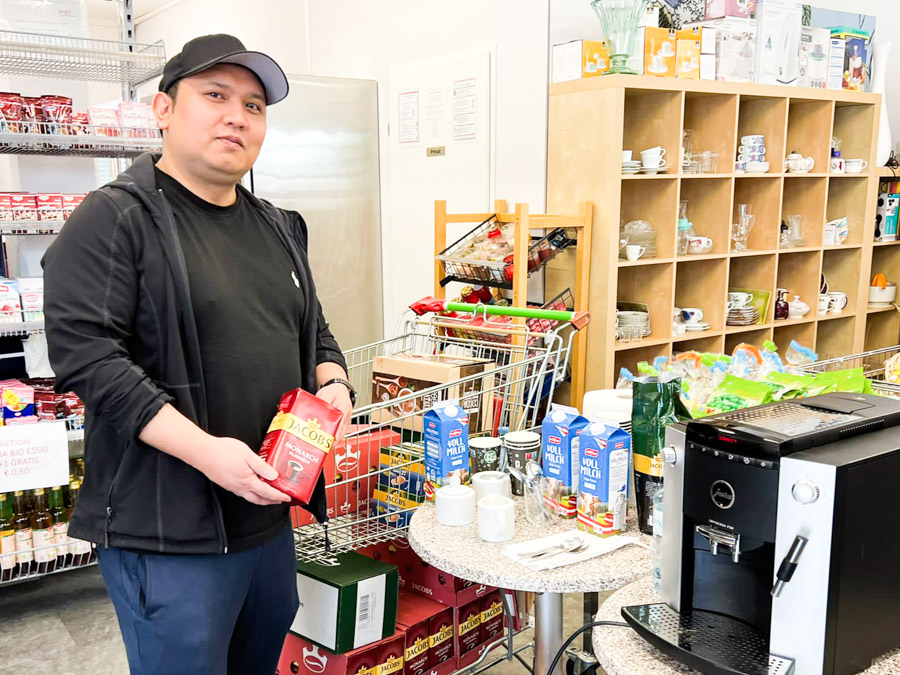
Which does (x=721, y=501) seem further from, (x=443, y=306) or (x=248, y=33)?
(x=248, y=33)

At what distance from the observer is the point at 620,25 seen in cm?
340

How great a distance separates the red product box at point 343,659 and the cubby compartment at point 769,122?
10.1 ft

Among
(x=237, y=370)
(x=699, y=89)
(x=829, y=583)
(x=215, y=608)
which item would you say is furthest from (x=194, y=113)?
(x=699, y=89)

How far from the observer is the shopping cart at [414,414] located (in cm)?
194

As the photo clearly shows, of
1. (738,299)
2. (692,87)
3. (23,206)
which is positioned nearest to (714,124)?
(692,87)

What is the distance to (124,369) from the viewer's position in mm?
1371

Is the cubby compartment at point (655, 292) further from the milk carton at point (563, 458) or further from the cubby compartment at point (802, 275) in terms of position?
the milk carton at point (563, 458)

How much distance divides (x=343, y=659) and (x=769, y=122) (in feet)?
11.5

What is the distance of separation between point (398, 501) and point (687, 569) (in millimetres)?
925

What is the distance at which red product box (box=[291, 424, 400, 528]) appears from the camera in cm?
195

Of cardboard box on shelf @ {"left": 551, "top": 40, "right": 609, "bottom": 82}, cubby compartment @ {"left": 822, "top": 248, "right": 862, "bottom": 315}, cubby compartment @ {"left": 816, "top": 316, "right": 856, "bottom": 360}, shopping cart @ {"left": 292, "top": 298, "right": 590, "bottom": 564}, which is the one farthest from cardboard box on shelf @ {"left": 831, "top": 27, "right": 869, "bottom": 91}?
shopping cart @ {"left": 292, "top": 298, "right": 590, "bottom": 564}

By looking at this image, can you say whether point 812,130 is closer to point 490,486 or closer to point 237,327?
point 490,486

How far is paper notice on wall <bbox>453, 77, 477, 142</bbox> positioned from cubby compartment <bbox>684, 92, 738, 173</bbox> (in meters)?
1.10

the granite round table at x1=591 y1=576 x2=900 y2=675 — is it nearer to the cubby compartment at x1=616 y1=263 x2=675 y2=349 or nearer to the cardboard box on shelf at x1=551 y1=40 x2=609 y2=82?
the cubby compartment at x1=616 y1=263 x2=675 y2=349
